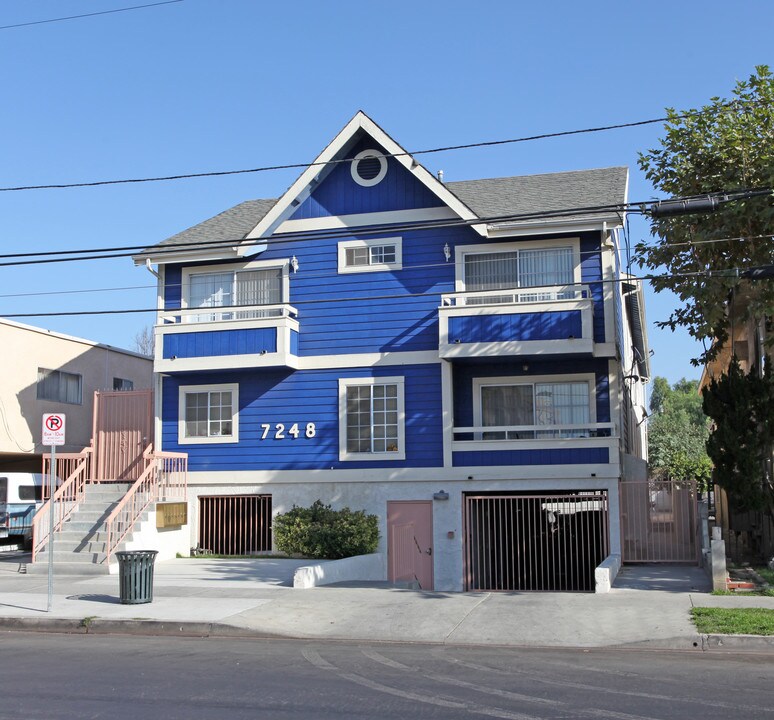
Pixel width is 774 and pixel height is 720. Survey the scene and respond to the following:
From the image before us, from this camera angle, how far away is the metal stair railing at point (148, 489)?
67.5ft

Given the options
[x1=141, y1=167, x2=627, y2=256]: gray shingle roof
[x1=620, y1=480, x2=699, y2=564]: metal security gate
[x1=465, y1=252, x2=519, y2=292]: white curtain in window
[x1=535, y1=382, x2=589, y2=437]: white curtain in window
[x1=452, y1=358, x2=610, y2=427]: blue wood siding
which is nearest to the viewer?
[x1=620, y1=480, x2=699, y2=564]: metal security gate

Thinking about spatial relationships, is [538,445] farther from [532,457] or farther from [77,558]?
[77,558]

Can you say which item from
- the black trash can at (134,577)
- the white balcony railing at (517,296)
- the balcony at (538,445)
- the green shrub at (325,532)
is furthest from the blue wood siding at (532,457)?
the black trash can at (134,577)

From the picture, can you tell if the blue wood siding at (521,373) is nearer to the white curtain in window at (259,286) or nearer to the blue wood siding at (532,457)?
the blue wood siding at (532,457)

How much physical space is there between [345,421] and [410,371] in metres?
1.99

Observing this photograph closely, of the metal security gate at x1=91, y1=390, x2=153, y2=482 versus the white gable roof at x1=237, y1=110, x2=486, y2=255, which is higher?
the white gable roof at x1=237, y1=110, x2=486, y2=255

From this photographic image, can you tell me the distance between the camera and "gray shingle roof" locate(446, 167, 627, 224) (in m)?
22.6

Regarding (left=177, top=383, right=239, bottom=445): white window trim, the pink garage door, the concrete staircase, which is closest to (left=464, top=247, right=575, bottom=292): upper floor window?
the pink garage door

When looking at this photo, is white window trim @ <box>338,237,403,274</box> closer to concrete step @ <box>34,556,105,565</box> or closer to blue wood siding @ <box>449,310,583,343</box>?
blue wood siding @ <box>449,310,583,343</box>

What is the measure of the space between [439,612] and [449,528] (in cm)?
743

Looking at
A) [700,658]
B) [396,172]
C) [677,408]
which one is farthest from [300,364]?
[677,408]

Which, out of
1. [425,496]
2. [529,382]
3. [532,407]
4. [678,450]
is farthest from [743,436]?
[678,450]

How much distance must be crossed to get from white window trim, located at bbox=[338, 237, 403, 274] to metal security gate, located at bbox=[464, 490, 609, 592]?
5.79m

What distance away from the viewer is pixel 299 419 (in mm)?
23078
